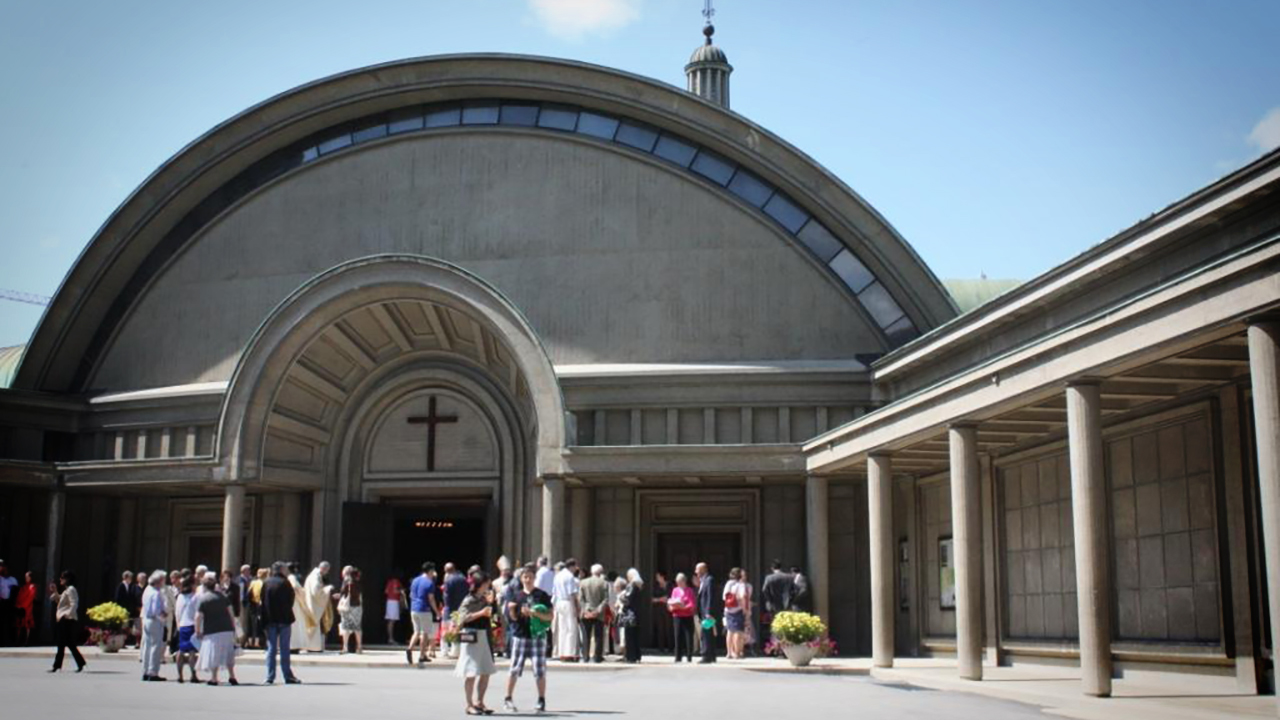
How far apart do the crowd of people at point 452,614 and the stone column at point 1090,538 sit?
20.7ft

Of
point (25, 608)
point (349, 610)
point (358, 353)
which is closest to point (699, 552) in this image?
point (349, 610)

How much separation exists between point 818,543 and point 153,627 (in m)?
12.4

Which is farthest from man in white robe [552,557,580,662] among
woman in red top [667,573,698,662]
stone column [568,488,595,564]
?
stone column [568,488,595,564]

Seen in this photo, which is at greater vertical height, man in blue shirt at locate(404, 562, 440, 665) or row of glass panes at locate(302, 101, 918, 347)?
row of glass panes at locate(302, 101, 918, 347)

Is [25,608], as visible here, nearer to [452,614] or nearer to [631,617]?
[631,617]

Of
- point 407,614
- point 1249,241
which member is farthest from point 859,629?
point 1249,241

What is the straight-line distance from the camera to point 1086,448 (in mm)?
17172

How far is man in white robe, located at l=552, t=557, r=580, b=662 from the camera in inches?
1004

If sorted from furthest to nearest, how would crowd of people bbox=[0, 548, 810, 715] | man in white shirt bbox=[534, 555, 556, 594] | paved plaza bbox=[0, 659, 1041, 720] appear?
man in white shirt bbox=[534, 555, 556, 594] < crowd of people bbox=[0, 548, 810, 715] < paved plaza bbox=[0, 659, 1041, 720]

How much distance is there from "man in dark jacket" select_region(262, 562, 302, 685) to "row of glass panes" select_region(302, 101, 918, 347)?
14970mm

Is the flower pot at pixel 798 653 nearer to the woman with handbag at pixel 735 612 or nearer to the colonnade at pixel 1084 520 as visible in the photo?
the colonnade at pixel 1084 520

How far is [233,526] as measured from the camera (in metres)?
30.2

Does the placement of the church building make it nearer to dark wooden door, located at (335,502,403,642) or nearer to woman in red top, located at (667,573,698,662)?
dark wooden door, located at (335,502,403,642)

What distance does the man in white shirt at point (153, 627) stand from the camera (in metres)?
21.2
